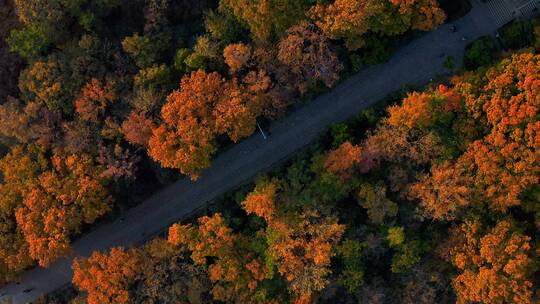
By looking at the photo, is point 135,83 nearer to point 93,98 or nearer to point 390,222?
point 93,98

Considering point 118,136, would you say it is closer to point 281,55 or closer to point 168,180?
point 168,180

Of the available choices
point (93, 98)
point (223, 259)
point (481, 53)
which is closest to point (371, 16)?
point (481, 53)

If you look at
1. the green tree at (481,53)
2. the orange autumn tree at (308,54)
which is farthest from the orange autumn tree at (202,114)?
the green tree at (481,53)

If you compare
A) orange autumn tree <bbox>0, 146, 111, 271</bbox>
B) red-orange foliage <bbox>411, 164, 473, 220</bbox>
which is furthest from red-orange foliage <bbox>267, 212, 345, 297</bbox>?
orange autumn tree <bbox>0, 146, 111, 271</bbox>

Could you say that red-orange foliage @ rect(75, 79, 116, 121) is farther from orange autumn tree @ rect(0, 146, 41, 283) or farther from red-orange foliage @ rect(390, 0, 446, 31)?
red-orange foliage @ rect(390, 0, 446, 31)

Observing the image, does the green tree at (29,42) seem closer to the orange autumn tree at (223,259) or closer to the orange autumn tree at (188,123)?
the orange autumn tree at (188,123)
